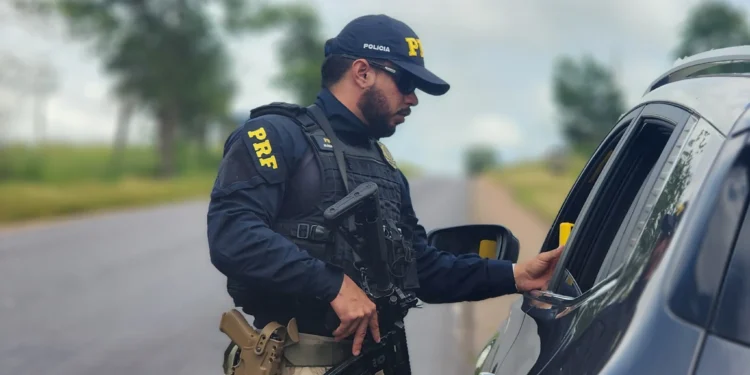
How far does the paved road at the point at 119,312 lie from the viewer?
6.74 meters

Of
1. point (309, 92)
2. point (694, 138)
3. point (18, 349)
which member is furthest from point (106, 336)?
point (309, 92)

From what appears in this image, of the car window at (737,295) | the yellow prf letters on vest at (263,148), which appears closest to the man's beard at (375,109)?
the yellow prf letters on vest at (263,148)

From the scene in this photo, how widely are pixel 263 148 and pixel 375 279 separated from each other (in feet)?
1.49

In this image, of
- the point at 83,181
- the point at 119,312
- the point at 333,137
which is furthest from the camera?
the point at 83,181

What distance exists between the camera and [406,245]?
2715 mm

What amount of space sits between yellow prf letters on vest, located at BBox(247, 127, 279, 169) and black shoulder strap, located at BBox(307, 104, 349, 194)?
0.64 ft

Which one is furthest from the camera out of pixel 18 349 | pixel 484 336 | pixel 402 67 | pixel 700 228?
pixel 484 336

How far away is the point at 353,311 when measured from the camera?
7.88 ft

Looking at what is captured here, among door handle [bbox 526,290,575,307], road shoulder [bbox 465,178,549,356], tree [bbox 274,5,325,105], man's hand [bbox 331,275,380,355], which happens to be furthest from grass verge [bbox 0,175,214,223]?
tree [bbox 274,5,325,105]

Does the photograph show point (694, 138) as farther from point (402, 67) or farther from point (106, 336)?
point (106, 336)

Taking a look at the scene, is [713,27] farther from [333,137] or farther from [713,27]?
[333,137]

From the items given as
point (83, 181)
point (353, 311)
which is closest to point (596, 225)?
point (353, 311)

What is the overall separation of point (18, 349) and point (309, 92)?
6236 centimetres

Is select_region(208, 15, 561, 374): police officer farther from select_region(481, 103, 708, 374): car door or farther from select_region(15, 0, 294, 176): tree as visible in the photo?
select_region(15, 0, 294, 176): tree
